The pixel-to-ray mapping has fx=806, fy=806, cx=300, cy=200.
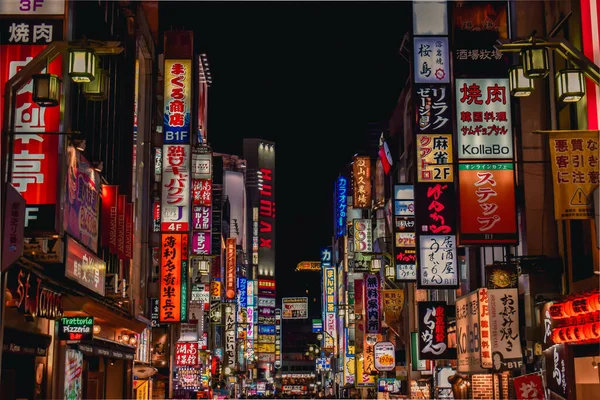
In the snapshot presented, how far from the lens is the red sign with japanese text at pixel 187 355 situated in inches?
1666

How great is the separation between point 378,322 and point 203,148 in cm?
1581

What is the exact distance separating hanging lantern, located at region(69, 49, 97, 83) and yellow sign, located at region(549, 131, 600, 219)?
836 cm

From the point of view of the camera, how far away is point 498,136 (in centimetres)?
2116

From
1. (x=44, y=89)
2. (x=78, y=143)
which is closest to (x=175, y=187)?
(x=78, y=143)

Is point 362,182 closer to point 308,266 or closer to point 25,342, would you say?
point 25,342

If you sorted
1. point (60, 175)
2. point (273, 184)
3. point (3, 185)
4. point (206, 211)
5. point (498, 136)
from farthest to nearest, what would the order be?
point (273, 184)
point (206, 211)
point (498, 136)
point (60, 175)
point (3, 185)

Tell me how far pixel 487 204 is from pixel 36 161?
11.2 m

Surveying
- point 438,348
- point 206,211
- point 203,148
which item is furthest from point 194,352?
point 438,348

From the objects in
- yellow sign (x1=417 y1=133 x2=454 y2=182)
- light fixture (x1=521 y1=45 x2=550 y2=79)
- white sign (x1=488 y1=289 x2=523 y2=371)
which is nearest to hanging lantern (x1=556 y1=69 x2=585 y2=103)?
light fixture (x1=521 y1=45 x2=550 y2=79)

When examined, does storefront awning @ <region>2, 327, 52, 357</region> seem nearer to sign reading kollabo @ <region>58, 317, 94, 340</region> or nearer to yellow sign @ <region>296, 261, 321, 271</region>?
sign reading kollabo @ <region>58, 317, 94, 340</region>

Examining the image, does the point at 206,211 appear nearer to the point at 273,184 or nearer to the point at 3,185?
the point at 3,185

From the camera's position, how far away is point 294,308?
145 metres

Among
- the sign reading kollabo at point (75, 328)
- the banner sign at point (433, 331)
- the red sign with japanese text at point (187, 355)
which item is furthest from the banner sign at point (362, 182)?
the sign reading kollabo at point (75, 328)

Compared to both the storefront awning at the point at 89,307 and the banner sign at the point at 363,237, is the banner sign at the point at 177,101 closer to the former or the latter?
the storefront awning at the point at 89,307
